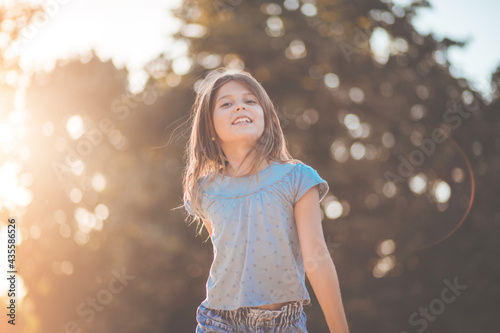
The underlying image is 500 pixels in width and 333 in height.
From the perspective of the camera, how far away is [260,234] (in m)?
2.10

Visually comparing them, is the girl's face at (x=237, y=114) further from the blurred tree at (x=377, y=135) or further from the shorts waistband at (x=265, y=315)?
the blurred tree at (x=377, y=135)

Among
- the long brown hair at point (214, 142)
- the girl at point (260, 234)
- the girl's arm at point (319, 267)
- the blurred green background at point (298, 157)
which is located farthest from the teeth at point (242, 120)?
the blurred green background at point (298, 157)

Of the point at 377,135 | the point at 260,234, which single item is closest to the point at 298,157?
the point at 377,135

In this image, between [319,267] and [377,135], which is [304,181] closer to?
[319,267]

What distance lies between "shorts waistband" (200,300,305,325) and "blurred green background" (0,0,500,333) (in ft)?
20.9

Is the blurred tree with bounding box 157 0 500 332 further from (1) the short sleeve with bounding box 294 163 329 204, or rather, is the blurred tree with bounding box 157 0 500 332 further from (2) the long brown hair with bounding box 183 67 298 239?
(1) the short sleeve with bounding box 294 163 329 204

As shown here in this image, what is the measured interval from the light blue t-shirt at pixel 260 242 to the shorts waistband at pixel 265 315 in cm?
4

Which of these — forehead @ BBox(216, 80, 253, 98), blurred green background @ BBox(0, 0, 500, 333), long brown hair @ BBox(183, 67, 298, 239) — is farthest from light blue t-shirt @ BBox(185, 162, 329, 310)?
blurred green background @ BBox(0, 0, 500, 333)

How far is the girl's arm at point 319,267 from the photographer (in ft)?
6.48

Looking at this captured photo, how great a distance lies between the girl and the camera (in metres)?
2.03

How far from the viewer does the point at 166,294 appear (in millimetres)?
8609

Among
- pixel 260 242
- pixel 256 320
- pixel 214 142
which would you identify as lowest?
pixel 256 320

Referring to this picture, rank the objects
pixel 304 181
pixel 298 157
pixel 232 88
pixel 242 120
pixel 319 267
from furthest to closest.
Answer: pixel 298 157 → pixel 232 88 → pixel 242 120 → pixel 304 181 → pixel 319 267

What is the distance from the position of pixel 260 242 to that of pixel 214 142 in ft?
2.12
